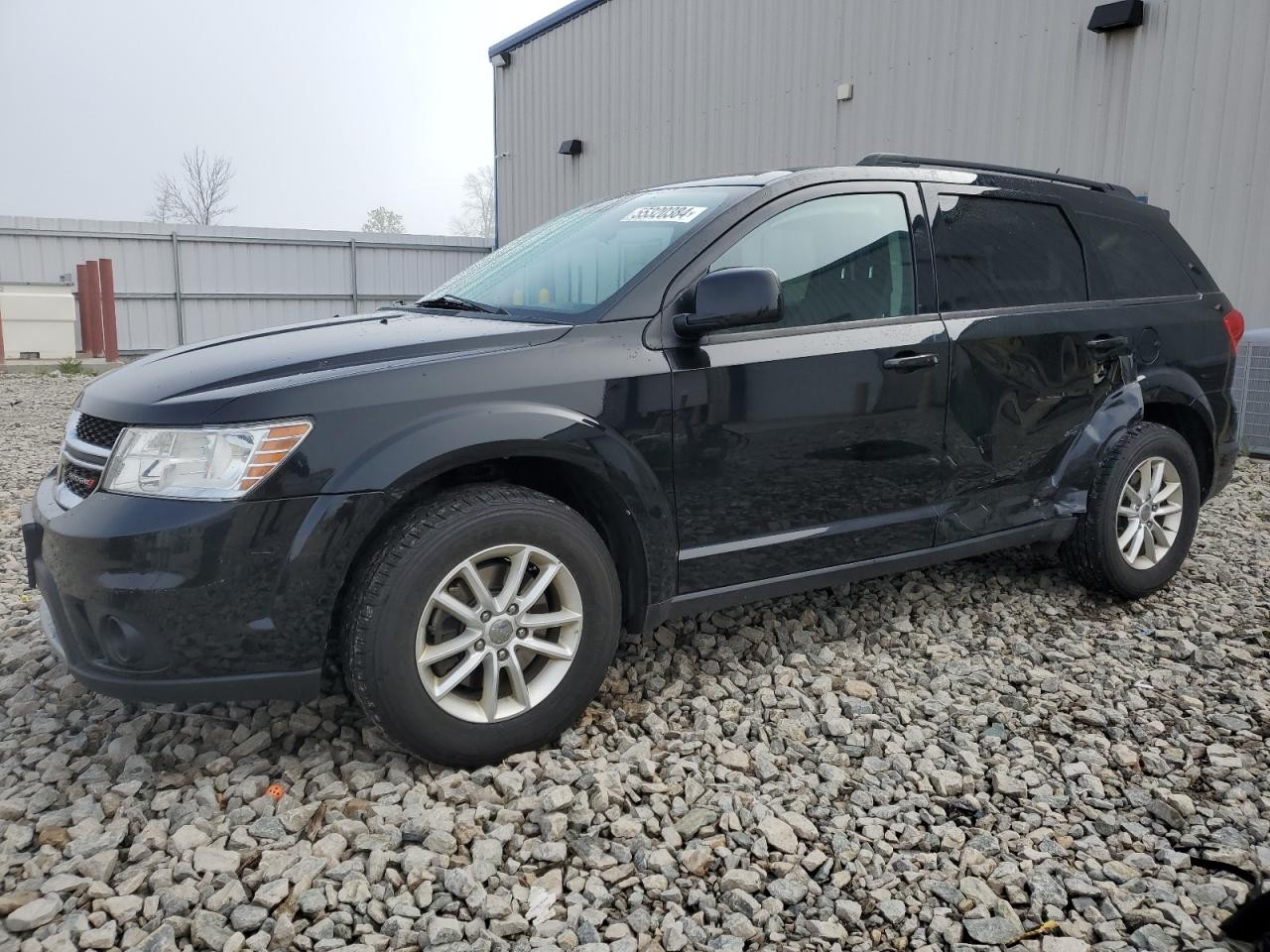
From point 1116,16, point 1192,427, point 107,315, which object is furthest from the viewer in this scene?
point 107,315

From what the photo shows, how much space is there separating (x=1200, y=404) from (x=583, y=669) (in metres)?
3.11

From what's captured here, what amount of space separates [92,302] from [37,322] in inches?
78.5

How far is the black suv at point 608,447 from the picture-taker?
92.7 inches

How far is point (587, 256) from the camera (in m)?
3.25

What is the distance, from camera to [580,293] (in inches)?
119

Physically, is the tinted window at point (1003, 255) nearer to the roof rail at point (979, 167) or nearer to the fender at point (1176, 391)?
the roof rail at point (979, 167)

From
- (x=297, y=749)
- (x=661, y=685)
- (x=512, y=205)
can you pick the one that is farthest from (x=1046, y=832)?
(x=512, y=205)

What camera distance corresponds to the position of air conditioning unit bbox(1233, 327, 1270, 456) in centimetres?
703

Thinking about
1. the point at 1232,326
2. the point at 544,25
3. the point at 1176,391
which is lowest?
the point at 1176,391

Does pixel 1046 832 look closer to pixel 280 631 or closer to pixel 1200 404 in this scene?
pixel 280 631

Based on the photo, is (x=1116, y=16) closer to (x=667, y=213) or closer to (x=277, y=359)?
(x=667, y=213)

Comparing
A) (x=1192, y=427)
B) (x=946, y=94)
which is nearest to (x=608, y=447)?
(x=1192, y=427)

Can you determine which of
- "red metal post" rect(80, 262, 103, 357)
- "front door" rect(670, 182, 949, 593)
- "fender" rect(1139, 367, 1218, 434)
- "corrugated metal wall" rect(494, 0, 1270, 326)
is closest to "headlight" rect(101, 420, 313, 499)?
"front door" rect(670, 182, 949, 593)

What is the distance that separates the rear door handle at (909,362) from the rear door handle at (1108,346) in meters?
0.91
